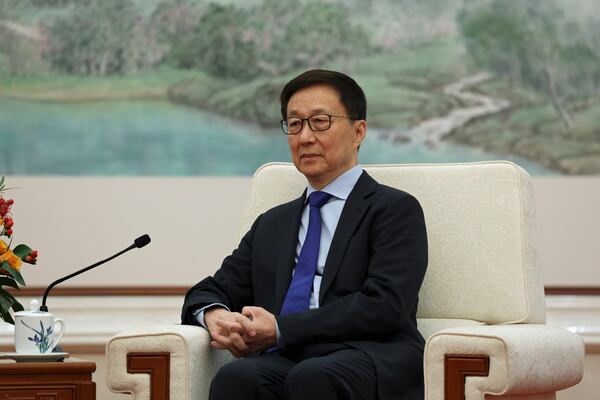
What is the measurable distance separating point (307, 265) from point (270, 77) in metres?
Result: 1.15

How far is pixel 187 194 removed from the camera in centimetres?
393

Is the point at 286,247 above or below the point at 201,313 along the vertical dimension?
above

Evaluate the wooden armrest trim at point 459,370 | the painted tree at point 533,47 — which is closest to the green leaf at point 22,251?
the wooden armrest trim at point 459,370

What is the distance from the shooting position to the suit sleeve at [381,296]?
2775 millimetres

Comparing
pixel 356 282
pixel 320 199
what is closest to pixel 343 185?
pixel 320 199

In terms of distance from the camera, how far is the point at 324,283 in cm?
290

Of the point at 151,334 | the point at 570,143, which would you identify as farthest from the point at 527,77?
the point at 151,334

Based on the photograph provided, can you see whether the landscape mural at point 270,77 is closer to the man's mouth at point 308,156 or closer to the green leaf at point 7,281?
the man's mouth at point 308,156

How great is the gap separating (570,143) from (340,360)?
165cm

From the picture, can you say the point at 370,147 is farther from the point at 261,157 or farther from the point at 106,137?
the point at 106,137

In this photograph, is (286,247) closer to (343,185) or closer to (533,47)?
(343,185)

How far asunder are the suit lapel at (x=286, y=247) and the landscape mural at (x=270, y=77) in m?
0.80

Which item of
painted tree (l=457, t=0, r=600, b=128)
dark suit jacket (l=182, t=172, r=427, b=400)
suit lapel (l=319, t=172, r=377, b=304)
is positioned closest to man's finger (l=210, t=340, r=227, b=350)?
dark suit jacket (l=182, t=172, r=427, b=400)

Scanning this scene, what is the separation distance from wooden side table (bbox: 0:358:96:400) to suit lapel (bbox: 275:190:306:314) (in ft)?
1.84
